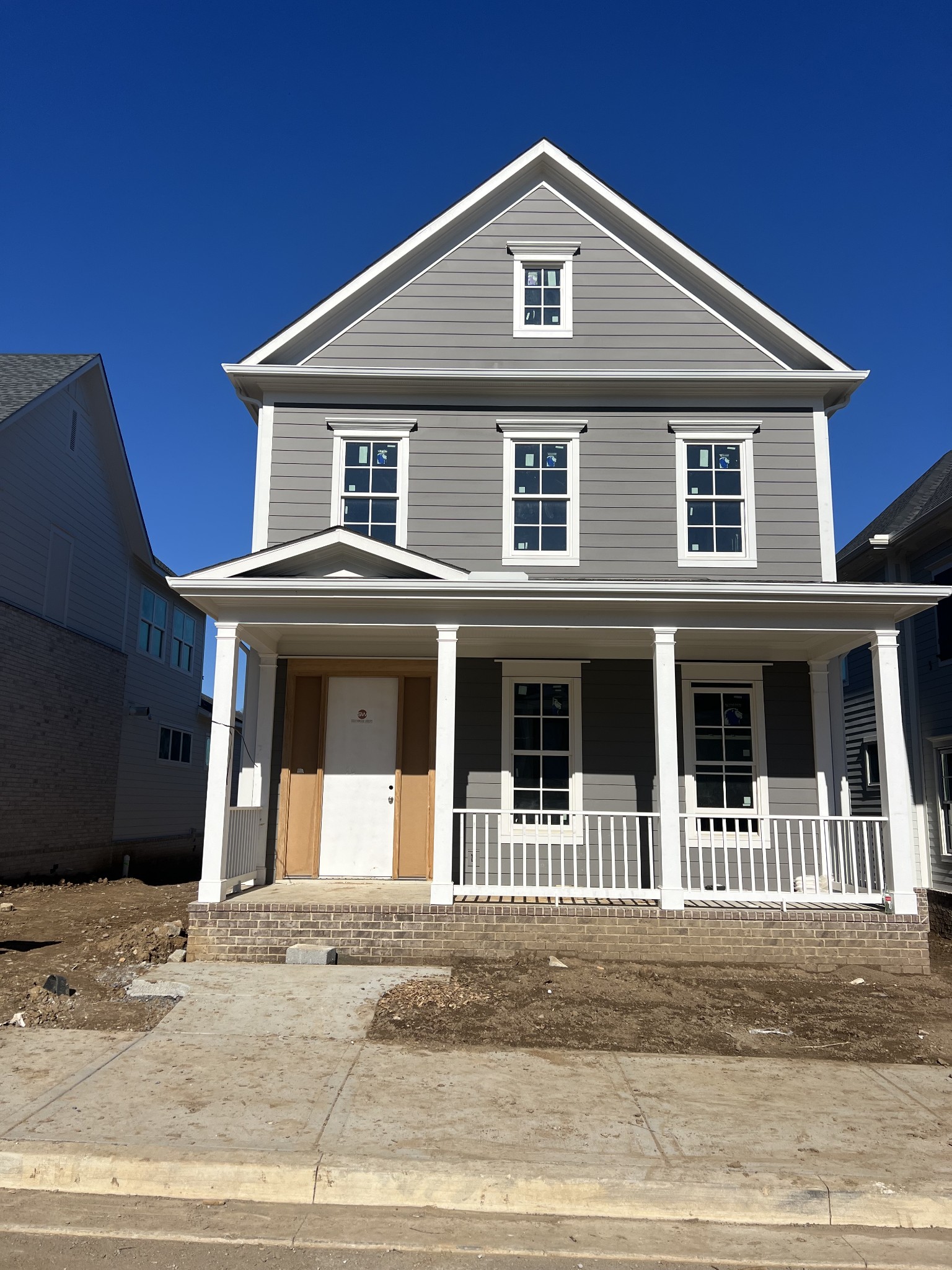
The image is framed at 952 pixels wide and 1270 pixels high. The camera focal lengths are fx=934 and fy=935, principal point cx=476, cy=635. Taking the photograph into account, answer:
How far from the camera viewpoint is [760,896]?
8922mm

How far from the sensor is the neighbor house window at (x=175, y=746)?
20638 millimetres

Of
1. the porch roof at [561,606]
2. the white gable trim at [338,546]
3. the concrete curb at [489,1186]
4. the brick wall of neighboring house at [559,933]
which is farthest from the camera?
the white gable trim at [338,546]

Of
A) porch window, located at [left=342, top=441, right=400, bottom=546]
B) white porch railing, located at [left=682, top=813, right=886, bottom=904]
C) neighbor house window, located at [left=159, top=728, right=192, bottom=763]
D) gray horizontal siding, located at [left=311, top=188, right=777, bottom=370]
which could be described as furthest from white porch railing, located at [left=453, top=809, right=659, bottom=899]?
neighbor house window, located at [left=159, top=728, right=192, bottom=763]

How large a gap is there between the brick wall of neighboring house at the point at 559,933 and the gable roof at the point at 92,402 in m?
9.10

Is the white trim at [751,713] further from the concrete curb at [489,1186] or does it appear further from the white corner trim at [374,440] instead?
the concrete curb at [489,1186]

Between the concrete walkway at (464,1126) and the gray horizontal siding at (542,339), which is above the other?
the gray horizontal siding at (542,339)

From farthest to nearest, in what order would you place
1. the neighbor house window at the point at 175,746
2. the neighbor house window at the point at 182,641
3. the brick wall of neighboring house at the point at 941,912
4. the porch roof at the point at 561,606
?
the neighbor house window at the point at 182,641 → the neighbor house window at the point at 175,746 → the brick wall of neighboring house at the point at 941,912 → the porch roof at the point at 561,606

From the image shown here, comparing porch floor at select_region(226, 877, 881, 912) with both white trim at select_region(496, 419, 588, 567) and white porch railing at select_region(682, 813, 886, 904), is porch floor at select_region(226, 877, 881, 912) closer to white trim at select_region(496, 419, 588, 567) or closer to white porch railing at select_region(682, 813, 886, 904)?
white porch railing at select_region(682, 813, 886, 904)

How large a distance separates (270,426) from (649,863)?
21.9ft

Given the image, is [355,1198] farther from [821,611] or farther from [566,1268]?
[821,611]

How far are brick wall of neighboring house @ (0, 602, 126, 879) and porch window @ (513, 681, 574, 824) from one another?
26.3 ft

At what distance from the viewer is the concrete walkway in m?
4.26

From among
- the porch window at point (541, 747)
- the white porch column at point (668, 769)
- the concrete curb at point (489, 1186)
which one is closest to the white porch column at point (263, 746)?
the porch window at point (541, 747)

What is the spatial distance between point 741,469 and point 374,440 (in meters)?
4.39
